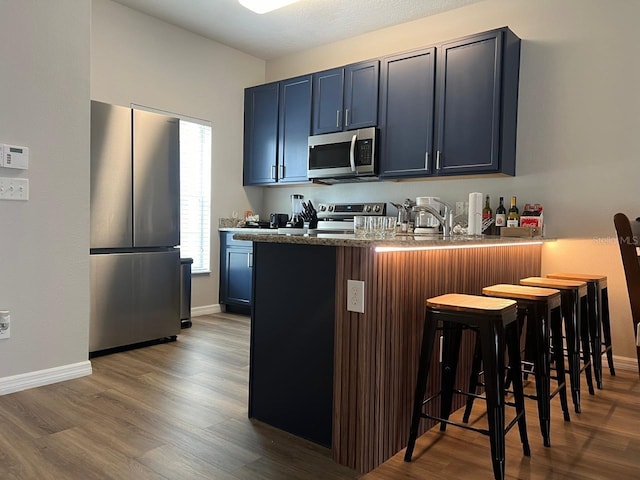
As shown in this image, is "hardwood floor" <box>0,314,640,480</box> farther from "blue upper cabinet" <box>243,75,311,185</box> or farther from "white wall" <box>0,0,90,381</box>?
"blue upper cabinet" <box>243,75,311,185</box>

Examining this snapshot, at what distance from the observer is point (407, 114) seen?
4.12m

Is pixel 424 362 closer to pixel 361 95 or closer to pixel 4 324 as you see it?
pixel 4 324

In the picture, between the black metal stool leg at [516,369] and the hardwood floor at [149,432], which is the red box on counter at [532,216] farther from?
the hardwood floor at [149,432]

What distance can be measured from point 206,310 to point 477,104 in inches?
134

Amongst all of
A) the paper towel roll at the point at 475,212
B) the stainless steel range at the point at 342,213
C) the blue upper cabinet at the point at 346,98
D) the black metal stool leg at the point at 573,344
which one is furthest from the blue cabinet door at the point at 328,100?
the black metal stool leg at the point at 573,344

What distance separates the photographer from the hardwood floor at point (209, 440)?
1.87 meters

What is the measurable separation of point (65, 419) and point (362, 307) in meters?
1.62

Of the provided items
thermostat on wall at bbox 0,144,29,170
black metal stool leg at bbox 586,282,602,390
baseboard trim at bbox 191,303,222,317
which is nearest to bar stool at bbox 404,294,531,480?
black metal stool leg at bbox 586,282,602,390

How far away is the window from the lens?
4.89 meters

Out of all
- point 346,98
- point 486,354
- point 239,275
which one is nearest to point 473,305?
point 486,354

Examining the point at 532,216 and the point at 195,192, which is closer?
the point at 532,216

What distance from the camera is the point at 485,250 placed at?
280 centimetres

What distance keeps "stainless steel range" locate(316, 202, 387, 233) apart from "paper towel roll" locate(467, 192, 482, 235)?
4.89ft

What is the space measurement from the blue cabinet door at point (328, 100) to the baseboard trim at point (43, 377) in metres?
3.03
